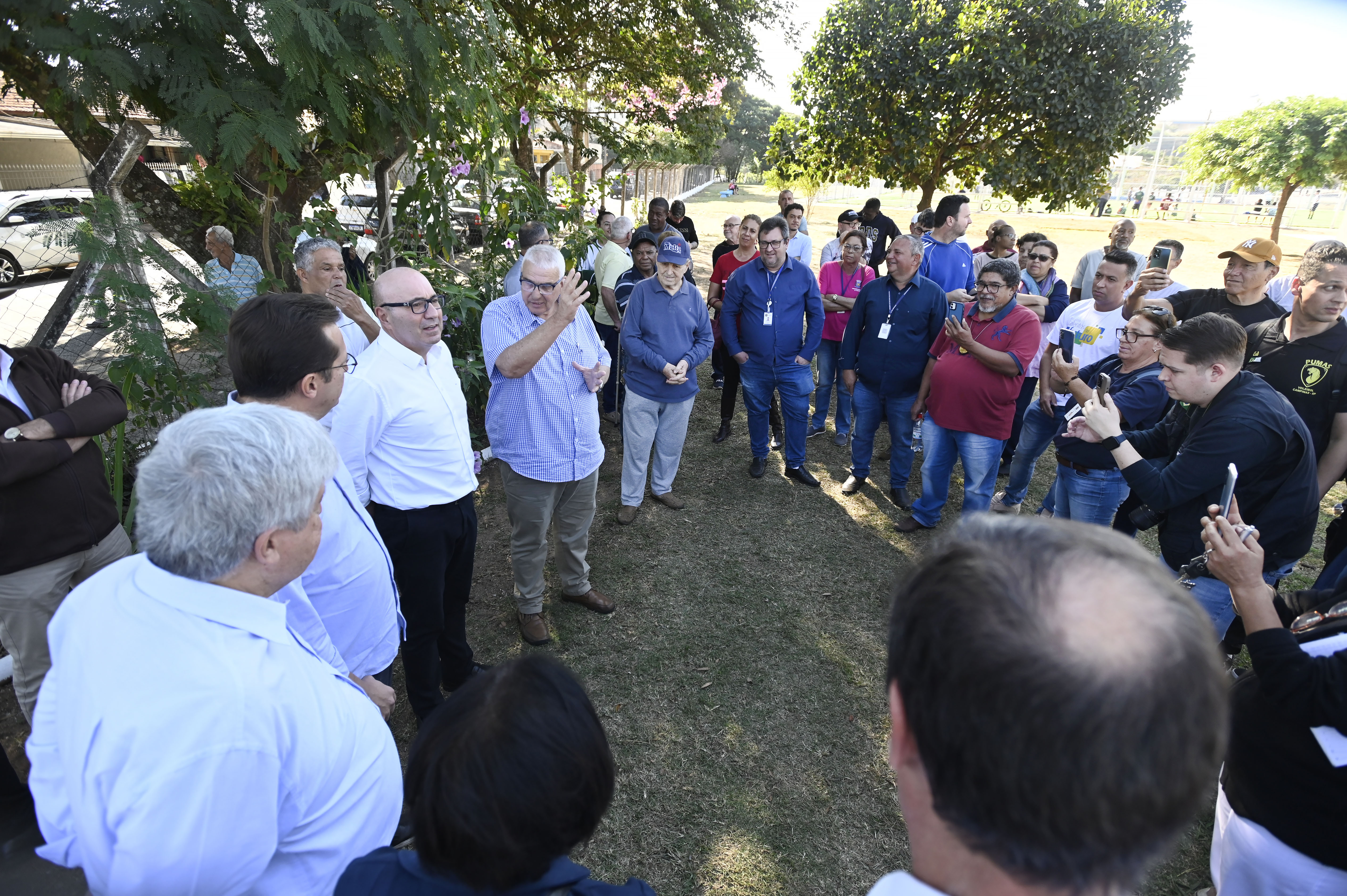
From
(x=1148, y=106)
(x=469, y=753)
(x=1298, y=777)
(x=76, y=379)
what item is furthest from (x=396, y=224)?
(x=1148, y=106)

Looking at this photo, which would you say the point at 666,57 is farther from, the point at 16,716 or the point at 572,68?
the point at 16,716

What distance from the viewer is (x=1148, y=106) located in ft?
21.7

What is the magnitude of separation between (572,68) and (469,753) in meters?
9.71

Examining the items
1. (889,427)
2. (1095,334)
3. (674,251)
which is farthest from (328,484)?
(1095,334)

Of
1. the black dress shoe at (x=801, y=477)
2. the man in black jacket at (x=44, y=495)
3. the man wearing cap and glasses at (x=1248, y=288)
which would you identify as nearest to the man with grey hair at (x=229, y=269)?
the man in black jacket at (x=44, y=495)

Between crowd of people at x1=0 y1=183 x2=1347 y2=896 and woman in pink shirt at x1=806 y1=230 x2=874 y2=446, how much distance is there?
5.64 ft

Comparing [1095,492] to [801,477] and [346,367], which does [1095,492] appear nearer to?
[801,477]

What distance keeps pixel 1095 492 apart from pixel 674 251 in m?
2.92

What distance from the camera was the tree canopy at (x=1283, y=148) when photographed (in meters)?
17.0

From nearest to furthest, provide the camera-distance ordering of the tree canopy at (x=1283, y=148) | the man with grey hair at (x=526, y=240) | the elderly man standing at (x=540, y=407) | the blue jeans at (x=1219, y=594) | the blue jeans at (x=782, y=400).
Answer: the blue jeans at (x=1219, y=594), the elderly man standing at (x=540, y=407), the man with grey hair at (x=526, y=240), the blue jeans at (x=782, y=400), the tree canopy at (x=1283, y=148)

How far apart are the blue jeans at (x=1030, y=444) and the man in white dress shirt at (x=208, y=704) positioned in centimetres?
421

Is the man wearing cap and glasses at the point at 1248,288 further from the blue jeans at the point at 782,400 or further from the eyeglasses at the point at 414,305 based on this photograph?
the eyeglasses at the point at 414,305

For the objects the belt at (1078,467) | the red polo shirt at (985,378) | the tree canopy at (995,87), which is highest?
the tree canopy at (995,87)

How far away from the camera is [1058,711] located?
A: 0.61 meters
